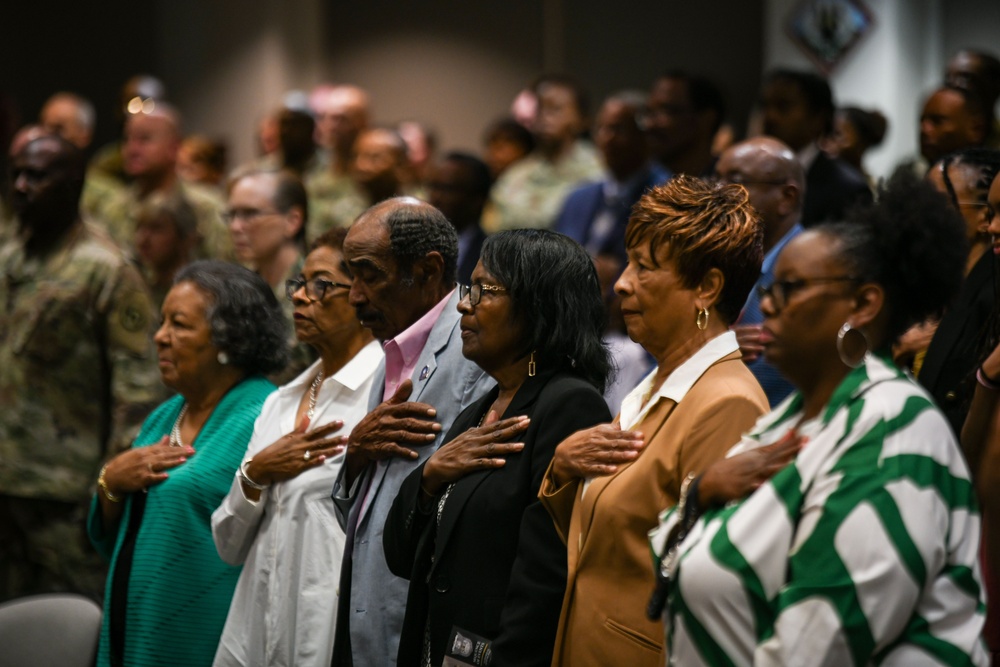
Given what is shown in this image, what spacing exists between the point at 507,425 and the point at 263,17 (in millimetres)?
7502

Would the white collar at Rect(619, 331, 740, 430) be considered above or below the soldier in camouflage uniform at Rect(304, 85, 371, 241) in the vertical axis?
above

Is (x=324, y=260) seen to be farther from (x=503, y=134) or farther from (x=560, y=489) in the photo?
(x=503, y=134)

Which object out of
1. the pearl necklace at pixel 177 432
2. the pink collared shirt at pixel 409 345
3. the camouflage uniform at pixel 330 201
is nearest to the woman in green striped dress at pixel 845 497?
the pink collared shirt at pixel 409 345

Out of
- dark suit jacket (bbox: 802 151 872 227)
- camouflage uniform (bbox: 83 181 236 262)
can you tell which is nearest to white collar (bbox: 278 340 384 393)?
dark suit jacket (bbox: 802 151 872 227)

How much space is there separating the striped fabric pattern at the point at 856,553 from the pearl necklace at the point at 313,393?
1.64 m

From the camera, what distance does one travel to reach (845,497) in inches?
77.7

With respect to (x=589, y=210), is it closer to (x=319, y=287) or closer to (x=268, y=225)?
(x=268, y=225)

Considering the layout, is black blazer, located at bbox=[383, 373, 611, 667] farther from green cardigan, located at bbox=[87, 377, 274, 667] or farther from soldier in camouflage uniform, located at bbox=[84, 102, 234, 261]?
soldier in camouflage uniform, located at bbox=[84, 102, 234, 261]

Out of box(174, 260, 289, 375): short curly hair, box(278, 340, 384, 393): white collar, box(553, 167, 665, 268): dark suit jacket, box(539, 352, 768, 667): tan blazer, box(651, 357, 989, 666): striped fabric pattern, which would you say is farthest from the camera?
box(553, 167, 665, 268): dark suit jacket

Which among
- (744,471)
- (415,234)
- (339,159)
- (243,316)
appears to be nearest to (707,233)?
(744,471)

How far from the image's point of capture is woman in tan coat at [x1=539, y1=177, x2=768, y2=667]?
96.8 inches

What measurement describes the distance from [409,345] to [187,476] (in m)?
0.87

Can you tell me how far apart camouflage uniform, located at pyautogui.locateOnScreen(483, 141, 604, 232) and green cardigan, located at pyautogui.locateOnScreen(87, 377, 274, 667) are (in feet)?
11.3

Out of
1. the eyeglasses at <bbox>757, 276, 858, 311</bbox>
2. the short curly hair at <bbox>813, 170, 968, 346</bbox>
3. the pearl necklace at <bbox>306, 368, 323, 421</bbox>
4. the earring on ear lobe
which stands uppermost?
the short curly hair at <bbox>813, 170, 968, 346</bbox>
